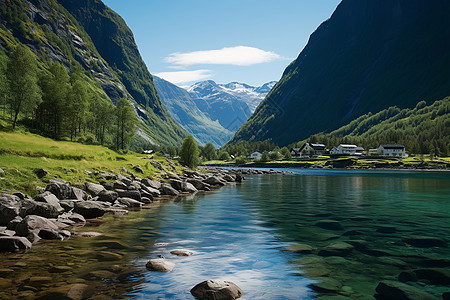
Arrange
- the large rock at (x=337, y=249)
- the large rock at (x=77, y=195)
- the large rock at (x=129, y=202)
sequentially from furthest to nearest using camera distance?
the large rock at (x=129, y=202) → the large rock at (x=77, y=195) → the large rock at (x=337, y=249)

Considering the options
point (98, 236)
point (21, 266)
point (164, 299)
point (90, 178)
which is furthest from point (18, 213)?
point (90, 178)

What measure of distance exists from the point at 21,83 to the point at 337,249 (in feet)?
218

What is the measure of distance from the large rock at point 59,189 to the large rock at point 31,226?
9558mm

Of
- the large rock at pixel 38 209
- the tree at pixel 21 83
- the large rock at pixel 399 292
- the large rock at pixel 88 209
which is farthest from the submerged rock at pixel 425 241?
the tree at pixel 21 83

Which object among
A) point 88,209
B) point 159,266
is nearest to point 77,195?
point 88,209

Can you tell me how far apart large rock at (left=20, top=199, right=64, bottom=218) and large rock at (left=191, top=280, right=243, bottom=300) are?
57.0 ft

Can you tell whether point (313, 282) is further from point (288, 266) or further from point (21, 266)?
point (21, 266)

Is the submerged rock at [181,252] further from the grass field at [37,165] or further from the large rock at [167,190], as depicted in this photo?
the large rock at [167,190]

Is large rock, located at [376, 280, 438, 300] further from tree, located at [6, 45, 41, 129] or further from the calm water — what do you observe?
tree, located at [6, 45, 41, 129]

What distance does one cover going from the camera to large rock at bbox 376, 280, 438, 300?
13172 mm

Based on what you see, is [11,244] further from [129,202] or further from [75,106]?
[75,106]

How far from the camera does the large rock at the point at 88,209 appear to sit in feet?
96.4

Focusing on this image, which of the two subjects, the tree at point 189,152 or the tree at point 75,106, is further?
the tree at point 189,152

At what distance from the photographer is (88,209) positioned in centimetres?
2936
